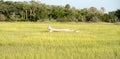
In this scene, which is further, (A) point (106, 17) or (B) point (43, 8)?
(B) point (43, 8)

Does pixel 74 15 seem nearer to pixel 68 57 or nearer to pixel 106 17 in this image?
pixel 106 17

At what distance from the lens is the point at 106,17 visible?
167 ft

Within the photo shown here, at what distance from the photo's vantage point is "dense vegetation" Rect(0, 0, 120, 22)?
5062cm

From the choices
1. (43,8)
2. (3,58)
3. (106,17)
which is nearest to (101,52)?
(3,58)

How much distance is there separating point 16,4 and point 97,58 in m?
50.3

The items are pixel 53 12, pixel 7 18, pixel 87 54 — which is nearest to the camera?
pixel 87 54

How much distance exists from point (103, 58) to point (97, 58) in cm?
17

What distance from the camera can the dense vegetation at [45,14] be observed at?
50625mm

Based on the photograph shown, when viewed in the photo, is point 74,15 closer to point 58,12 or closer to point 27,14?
point 58,12

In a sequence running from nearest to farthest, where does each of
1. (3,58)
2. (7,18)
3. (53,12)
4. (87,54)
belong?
(3,58) < (87,54) < (7,18) < (53,12)

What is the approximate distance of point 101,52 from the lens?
765cm

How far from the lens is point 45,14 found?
51.5m

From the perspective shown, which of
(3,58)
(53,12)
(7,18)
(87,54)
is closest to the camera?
(3,58)

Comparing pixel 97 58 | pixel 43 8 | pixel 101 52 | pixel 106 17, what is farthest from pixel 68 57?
pixel 43 8
